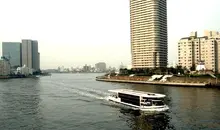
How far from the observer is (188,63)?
187m

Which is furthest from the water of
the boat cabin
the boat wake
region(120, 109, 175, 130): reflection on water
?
the boat wake

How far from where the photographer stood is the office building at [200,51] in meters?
180

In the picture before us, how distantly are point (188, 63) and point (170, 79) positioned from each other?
49993 mm

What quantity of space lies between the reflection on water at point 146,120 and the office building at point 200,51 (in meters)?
132

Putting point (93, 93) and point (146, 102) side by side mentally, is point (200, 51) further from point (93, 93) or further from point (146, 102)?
point (146, 102)

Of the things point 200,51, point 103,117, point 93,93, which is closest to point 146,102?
point 103,117

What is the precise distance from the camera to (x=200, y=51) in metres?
185

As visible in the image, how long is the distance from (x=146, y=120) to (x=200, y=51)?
146406mm

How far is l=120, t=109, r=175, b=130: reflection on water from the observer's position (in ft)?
147

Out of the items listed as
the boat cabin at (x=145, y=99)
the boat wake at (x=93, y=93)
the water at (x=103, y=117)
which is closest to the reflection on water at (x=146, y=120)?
the water at (x=103, y=117)

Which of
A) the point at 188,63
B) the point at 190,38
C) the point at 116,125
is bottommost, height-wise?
the point at 116,125

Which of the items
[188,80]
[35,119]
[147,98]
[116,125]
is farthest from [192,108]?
[188,80]

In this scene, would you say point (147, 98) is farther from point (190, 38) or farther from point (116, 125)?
point (190, 38)

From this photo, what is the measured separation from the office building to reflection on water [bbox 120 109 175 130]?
433ft
